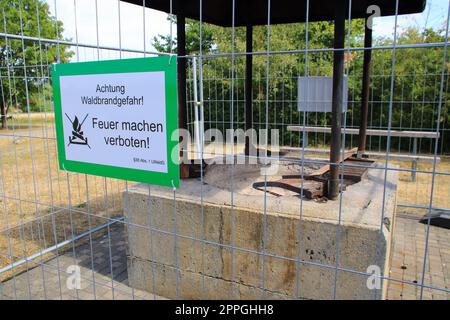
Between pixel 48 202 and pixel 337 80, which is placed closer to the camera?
pixel 337 80

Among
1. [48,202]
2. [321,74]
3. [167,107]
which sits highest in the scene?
[321,74]

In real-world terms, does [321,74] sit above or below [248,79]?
above

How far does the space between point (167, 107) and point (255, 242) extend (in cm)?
129

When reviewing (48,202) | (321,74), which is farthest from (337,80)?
(321,74)

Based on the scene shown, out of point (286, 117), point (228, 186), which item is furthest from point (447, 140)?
point (228, 186)

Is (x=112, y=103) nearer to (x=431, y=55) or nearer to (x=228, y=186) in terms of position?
(x=228, y=186)

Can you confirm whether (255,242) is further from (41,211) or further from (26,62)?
(26,62)

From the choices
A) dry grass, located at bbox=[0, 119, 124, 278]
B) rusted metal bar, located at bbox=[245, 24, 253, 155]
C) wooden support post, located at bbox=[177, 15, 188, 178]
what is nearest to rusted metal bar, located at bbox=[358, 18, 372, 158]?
rusted metal bar, located at bbox=[245, 24, 253, 155]

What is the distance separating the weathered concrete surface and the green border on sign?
268 mm

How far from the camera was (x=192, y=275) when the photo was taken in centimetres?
303

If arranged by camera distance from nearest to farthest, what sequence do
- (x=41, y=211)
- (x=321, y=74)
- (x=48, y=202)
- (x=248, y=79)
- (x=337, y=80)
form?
(x=337, y=80)
(x=248, y=79)
(x=41, y=211)
(x=48, y=202)
(x=321, y=74)

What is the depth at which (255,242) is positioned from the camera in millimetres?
2672

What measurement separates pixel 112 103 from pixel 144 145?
0.33 meters

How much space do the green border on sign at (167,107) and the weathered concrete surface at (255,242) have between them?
0.27 m
